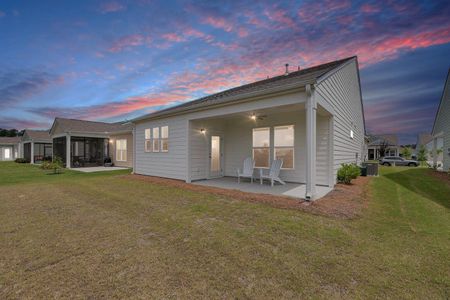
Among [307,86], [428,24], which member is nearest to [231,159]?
[307,86]

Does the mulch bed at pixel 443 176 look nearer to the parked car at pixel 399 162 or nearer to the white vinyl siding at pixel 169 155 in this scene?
the parked car at pixel 399 162

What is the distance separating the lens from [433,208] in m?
5.53

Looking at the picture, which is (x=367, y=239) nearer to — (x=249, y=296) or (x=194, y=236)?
(x=249, y=296)

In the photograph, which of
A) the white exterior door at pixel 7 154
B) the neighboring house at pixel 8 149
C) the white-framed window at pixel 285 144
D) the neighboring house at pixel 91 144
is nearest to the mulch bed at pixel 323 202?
the white-framed window at pixel 285 144

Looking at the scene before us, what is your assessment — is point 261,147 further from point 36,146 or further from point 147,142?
point 36,146

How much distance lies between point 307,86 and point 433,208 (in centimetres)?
472

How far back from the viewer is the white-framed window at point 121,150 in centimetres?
1824

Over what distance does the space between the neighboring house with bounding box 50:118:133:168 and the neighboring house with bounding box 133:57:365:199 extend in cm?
668

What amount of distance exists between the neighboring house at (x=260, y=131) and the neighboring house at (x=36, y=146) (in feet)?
67.3

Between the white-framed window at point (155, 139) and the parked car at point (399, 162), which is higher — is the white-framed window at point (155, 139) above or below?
above

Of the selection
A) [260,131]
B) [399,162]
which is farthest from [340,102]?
[399,162]

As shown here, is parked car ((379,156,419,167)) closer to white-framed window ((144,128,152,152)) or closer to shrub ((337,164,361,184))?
shrub ((337,164,361,184))

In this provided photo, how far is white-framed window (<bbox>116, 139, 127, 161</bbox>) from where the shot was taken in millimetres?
18244

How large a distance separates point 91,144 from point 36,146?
1185 centimetres
